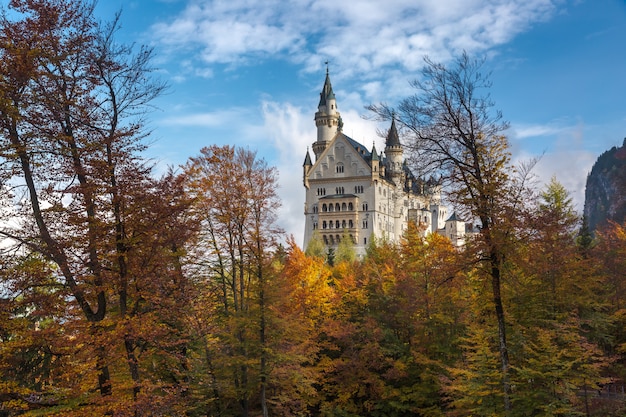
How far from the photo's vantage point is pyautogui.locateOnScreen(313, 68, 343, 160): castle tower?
104250mm

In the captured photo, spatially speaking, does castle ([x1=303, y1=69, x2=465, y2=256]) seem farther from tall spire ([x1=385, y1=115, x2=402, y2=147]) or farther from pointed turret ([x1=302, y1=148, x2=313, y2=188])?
tall spire ([x1=385, y1=115, x2=402, y2=147])

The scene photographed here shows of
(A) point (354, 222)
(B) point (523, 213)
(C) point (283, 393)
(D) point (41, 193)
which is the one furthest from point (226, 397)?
(A) point (354, 222)

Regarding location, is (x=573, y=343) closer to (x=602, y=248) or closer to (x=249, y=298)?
(x=249, y=298)

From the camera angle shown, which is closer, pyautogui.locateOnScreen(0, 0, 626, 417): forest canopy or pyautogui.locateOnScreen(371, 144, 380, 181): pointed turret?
pyautogui.locateOnScreen(0, 0, 626, 417): forest canopy

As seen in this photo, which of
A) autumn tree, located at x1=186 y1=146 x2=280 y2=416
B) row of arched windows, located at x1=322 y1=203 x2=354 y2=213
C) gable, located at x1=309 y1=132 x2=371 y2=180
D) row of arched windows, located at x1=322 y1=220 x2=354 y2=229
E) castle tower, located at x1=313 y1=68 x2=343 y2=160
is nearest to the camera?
autumn tree, located at x1=186 y1=146 x2=280 y2=416

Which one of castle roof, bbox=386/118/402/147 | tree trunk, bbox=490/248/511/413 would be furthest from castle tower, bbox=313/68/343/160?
tree trunk, bbox=490/248/511/413

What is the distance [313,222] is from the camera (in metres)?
96.2

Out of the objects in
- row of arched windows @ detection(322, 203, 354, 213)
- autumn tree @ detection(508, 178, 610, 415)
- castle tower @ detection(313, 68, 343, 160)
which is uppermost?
castle tower @ detection(313, 68, 343, 160)

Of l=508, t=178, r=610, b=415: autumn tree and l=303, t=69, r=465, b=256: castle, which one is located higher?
l=303, t=69, r=465, b=256: castle

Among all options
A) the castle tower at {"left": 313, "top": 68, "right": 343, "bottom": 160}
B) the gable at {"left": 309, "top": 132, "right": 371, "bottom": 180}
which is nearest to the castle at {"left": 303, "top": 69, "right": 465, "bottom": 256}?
the gable at {"left": 309, "top": 132, "right": 371, "bottom": 180}

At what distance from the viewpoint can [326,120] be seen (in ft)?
346

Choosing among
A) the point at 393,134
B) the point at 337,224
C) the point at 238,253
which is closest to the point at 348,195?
the point at 337,224

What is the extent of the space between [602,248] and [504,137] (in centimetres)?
2691

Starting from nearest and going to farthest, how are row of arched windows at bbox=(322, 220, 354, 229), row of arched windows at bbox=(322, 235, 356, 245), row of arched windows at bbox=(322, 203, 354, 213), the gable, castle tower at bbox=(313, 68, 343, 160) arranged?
row of arched windows at bbox=(322, 235, 356, 245), row of arched windows at bbox=(322, 220, 354, 229), row of arched windows at bbox=(322, 203, 354, 213), the gable, castle tower at bbox=(313, 68, 343, 160)
